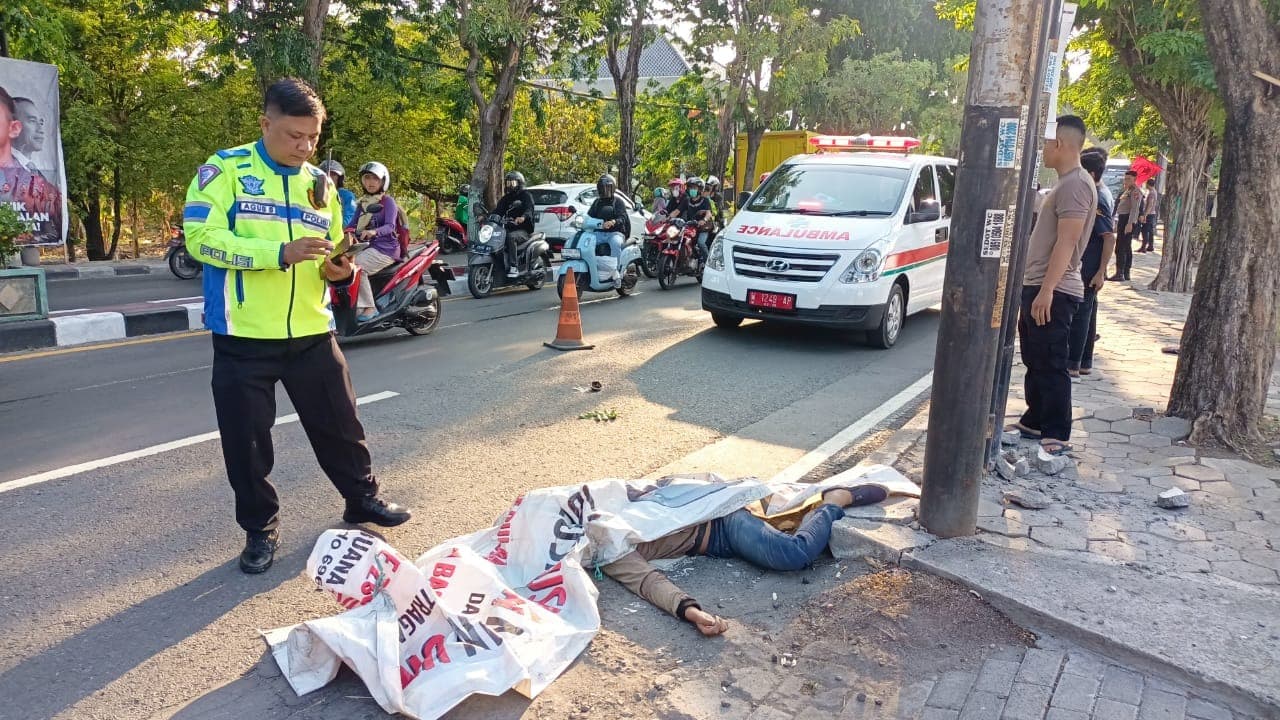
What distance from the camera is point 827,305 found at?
8.56 meters

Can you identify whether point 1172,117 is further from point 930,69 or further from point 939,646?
point 930,69

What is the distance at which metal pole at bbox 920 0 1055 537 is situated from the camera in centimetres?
358

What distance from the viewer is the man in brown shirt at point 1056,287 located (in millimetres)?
5238

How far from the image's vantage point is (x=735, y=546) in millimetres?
3857

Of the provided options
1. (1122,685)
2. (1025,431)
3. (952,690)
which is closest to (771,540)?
(952,690)

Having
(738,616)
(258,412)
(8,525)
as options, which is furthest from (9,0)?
(738,616)

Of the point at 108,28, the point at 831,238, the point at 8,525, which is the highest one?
the point at 108,28

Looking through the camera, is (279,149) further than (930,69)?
No

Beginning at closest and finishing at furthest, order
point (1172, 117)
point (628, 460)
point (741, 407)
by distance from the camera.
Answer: point (628, 460)
point (741, 407)
point (1172, 117)

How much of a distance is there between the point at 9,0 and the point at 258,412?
10.9 m

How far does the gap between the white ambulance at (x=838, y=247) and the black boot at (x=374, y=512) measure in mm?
5227

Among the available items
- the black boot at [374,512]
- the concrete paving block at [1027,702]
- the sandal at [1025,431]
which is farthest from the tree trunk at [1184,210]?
the black boot at [374,512]

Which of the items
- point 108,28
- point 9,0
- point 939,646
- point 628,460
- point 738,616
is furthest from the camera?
point 108,28

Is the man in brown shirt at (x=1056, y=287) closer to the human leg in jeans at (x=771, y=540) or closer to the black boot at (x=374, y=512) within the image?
the human leg in jeans at (x=771, y=540)
